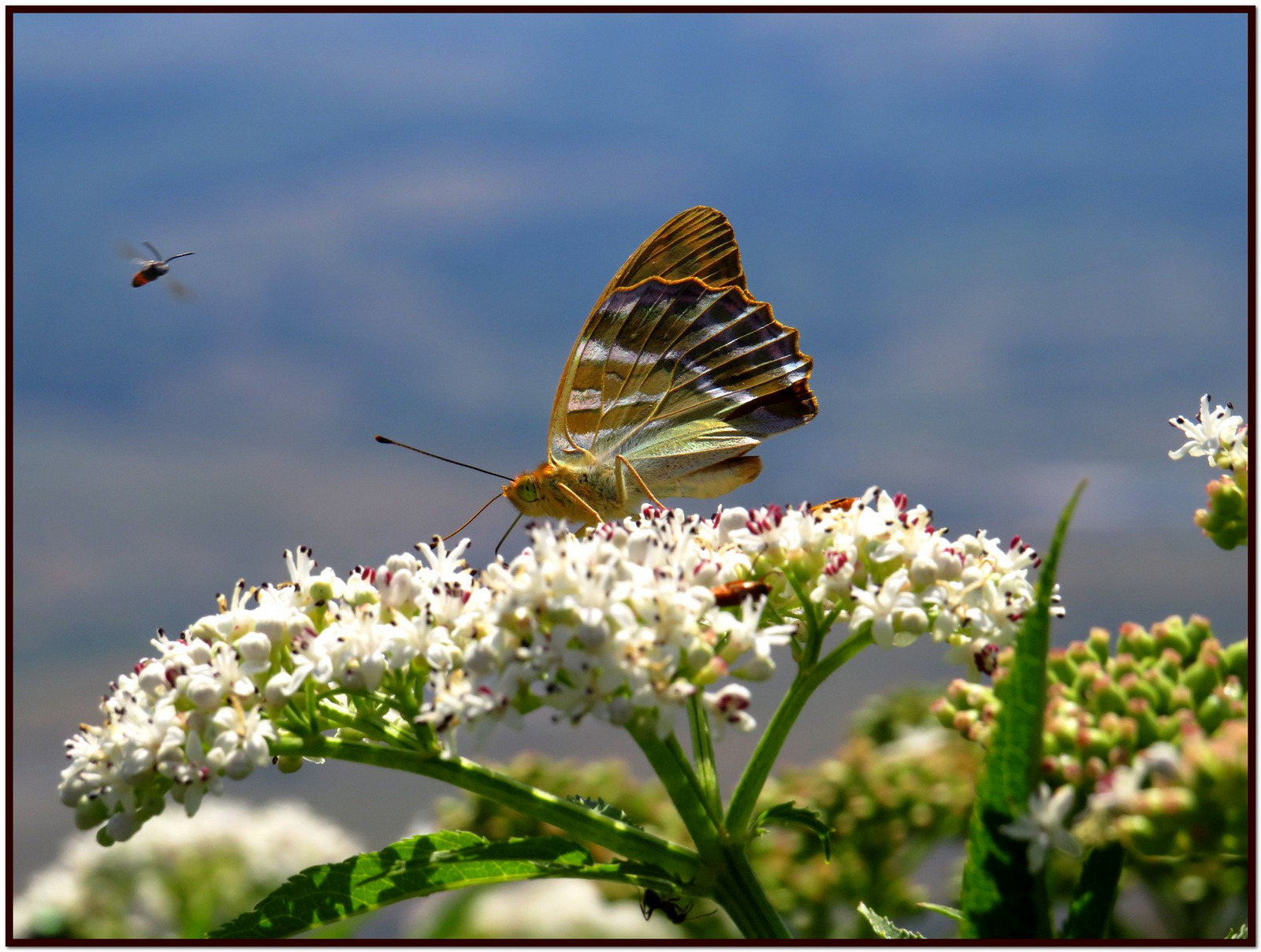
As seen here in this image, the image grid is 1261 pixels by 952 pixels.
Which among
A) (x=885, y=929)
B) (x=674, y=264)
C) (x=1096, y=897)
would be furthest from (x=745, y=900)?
(x=674, y=264)

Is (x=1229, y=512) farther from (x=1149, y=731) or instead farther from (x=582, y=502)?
(x=582, y=502)

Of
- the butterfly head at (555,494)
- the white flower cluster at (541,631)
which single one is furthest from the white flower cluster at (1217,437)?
the butterfly head at (555,494)

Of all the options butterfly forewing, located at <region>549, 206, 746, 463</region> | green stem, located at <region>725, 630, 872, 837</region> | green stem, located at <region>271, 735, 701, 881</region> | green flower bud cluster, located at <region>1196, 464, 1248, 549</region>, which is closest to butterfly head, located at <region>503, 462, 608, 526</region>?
butterfly forewing, located at <region>549, 206, 746, 463</region>

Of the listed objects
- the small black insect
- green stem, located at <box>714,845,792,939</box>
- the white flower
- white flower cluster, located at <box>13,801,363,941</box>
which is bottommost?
white flower cluster, located at <box>13,801,363,941</box>

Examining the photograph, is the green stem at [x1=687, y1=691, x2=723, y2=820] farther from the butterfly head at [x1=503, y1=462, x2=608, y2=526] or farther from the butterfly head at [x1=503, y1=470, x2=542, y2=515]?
the butterfly head at [x1=503, y1=470, x2=542, y2=515]

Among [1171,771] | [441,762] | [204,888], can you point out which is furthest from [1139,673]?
[204,888]

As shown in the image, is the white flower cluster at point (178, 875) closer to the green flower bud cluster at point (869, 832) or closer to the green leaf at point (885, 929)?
the green flower bud cluster at point (869, 832)
